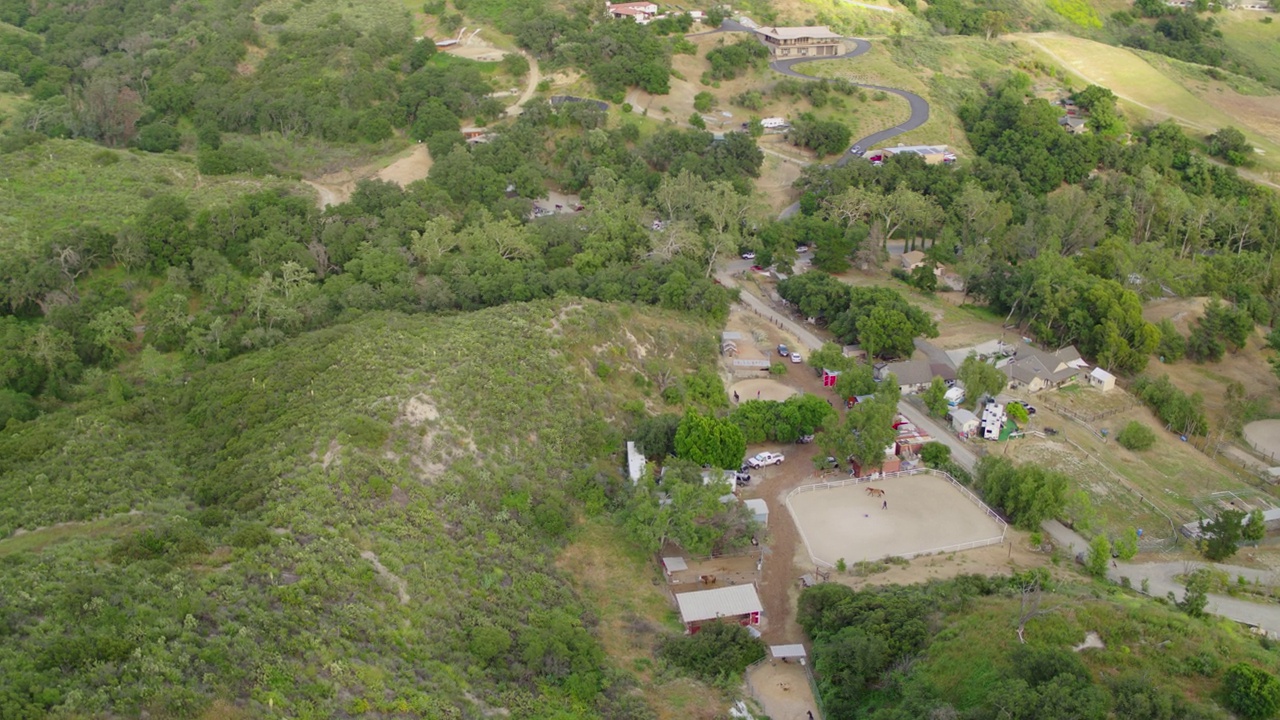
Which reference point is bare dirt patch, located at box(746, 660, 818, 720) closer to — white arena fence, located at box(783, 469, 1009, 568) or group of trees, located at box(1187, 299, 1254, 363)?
white arena fence, located at box(783, 469, 1009, 568)

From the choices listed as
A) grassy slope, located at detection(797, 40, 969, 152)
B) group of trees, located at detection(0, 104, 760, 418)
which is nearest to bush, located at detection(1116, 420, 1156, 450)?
group of trees, located at detection(0, 104, 760, 418)

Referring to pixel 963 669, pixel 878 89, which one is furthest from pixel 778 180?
pixel 963 669

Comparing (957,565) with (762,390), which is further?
(762,390)

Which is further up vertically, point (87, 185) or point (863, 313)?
point (863, 313)

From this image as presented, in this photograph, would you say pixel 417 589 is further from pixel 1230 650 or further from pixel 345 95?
pixel 345 95

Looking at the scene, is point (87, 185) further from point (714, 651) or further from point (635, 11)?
point (714, 651)

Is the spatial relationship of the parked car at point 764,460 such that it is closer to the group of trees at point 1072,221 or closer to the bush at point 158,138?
the group of trees at point 1072,221

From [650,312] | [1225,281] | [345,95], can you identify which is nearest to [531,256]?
[650,312]

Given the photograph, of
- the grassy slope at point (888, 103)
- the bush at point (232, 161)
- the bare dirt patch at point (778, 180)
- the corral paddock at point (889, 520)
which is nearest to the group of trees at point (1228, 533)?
the corral paddock at point (889, 520)
